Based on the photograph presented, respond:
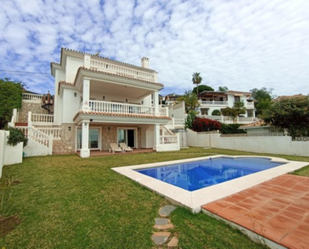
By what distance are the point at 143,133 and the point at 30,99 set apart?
15.7 metres

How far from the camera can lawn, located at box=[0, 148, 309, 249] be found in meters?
2.69

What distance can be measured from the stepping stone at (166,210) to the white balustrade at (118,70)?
13.8 metres

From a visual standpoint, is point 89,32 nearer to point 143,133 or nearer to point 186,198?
point 143,133

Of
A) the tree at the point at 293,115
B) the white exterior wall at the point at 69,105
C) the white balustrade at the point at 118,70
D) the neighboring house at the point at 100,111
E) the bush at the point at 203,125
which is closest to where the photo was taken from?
the neighboring house at the point at 100,111

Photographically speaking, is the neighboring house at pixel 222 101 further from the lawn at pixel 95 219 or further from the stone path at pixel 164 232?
the stone path at pixel 164 232

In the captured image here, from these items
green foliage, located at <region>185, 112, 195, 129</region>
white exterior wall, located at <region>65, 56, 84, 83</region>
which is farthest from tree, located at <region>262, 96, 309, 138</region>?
white exterior wall, located at <region>65, 56, 84, 83</region>

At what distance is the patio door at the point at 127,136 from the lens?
60.6 ft

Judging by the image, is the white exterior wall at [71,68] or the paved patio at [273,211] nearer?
the paved patio at [273,211]

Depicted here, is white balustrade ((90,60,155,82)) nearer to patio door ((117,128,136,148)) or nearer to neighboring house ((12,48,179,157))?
neighboring house ((12,48,179,157))

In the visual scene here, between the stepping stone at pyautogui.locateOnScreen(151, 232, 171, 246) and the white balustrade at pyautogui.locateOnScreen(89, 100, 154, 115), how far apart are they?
478 inches

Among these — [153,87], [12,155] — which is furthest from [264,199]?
[153,87]

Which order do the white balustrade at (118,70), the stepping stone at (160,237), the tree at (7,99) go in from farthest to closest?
the tree at (7,99), the white balustrade at (118,70), the stepping stone at (160,237)

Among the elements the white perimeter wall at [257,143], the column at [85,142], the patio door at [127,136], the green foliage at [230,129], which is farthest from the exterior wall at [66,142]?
the green foliage at [230,129]

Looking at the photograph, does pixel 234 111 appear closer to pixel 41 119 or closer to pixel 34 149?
pixel 41 119
